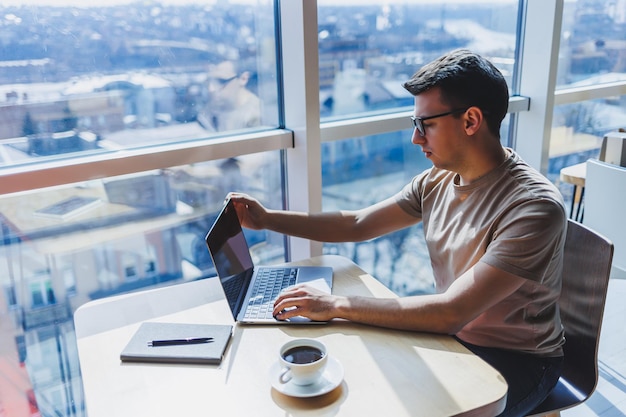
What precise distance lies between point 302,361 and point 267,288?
0.42m

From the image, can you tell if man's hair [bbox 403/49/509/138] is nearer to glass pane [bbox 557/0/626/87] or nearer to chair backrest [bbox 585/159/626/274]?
chair backrest [bbox 585/159/626/274]

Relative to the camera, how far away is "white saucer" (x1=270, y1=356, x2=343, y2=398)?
1.05 m

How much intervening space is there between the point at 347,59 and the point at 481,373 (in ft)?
4.77

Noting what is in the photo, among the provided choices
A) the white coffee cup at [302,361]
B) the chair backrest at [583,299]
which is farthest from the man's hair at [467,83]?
the white coffee cup at [302,361]

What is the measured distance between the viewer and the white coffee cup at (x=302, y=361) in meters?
1.06

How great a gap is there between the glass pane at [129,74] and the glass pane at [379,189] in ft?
1.27

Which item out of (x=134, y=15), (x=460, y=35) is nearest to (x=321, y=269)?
(x=134, y=15)

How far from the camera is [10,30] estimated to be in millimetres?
1586

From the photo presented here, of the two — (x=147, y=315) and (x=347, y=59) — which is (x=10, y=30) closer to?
(x=147, y=315)

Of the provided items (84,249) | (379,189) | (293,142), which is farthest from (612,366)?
→ (84,249)

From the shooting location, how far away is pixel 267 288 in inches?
59.2

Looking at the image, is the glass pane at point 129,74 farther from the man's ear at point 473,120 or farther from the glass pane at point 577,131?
the glass pane at point 577,131

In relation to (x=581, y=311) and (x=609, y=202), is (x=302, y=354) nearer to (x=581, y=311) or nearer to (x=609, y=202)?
(x=581, y=311)

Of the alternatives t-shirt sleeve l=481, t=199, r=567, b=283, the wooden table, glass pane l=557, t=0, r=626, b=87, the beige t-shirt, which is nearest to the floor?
the beige t-shirt
